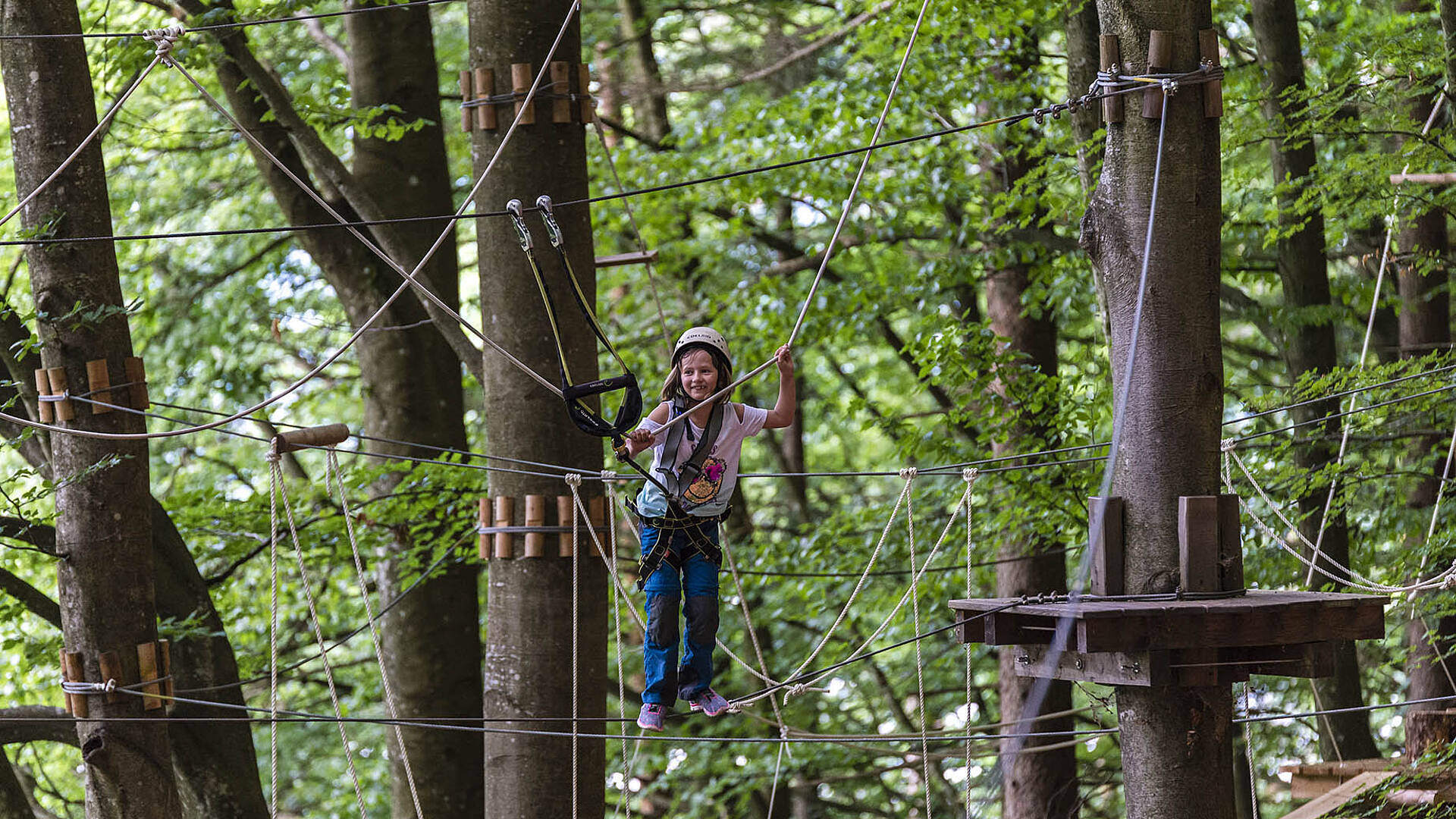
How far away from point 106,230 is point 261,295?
3.88 metres

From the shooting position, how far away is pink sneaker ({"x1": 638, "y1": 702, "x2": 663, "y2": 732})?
3.86 metres

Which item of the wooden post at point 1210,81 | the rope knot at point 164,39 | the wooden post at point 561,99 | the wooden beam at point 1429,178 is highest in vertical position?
the rope knot at point 164,39

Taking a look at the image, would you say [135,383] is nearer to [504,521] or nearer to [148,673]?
[148,673]

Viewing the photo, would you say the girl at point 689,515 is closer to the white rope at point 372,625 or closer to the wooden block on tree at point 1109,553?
the white rope at point 372,625

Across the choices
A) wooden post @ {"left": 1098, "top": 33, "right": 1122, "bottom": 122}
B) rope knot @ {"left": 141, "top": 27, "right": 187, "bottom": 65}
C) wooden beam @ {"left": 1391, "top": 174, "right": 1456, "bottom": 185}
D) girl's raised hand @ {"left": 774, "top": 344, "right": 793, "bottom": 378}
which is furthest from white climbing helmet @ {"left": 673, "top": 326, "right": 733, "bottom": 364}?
wooden beam @ {"left": 1391, "top": 174, "right": 1456, "bottom": 185}

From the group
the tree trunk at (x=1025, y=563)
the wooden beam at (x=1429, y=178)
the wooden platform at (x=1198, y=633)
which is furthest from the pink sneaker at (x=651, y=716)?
the wooden beam at (x=1429, y=178)

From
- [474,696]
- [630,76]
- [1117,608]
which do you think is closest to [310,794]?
[474,696]

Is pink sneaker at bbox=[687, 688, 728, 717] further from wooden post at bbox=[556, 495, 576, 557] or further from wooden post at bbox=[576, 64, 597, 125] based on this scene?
wooden post at bbox=[576, 64, 597, 125]

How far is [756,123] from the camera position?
24.6ft

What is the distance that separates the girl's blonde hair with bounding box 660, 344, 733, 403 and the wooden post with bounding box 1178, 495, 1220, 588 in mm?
1244

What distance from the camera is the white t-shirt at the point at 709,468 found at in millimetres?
3898

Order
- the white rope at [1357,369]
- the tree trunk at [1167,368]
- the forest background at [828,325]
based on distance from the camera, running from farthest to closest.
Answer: the forest background at [828,325]
the white rope at [1357,369]
the tree trunk at [1167,368]

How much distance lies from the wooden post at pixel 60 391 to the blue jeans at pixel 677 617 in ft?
6.63

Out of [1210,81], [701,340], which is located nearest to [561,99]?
[701,340]
